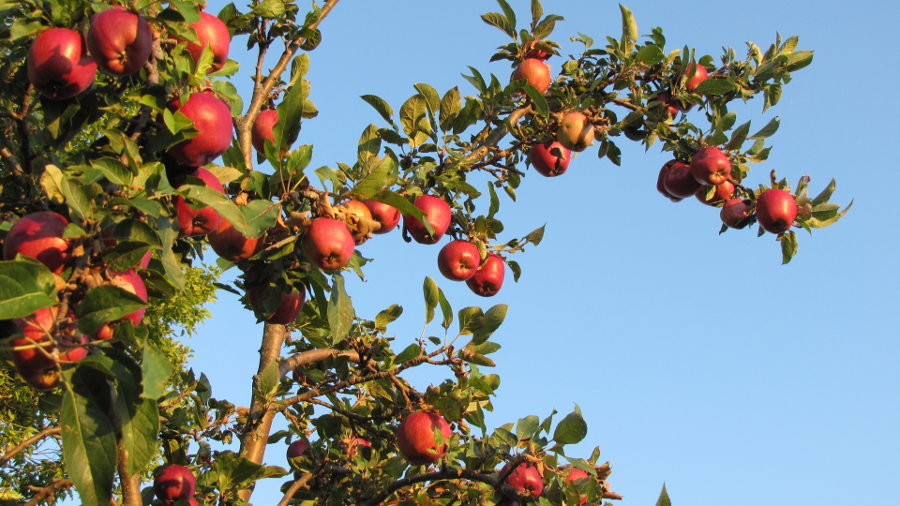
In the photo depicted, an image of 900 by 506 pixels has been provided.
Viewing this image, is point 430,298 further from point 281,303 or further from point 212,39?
point 212,39

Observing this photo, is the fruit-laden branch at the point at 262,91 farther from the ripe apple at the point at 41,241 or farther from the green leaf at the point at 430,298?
the ripe apple at the point at 41,241

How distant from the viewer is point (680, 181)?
3260 mm

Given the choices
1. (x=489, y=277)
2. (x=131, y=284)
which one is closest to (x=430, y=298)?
(x=489, y=277)

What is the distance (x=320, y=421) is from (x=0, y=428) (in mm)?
5786

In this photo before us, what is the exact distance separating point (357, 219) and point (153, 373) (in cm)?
75

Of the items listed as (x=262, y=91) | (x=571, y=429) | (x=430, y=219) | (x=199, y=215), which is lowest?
(x=571, y=429)

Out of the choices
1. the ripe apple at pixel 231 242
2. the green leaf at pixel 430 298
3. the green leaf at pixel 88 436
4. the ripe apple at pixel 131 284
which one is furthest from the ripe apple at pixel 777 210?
the green leaf at pixel 88 436

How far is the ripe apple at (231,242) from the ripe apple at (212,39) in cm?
44

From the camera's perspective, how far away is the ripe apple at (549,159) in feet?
10.4

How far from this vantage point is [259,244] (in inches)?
83.7

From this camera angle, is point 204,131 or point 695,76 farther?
point 695,76

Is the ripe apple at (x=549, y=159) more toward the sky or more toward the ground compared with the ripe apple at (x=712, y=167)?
more toward the sky

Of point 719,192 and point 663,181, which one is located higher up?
point 663,181

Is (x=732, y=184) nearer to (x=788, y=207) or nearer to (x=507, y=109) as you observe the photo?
(x=788, y=207)
